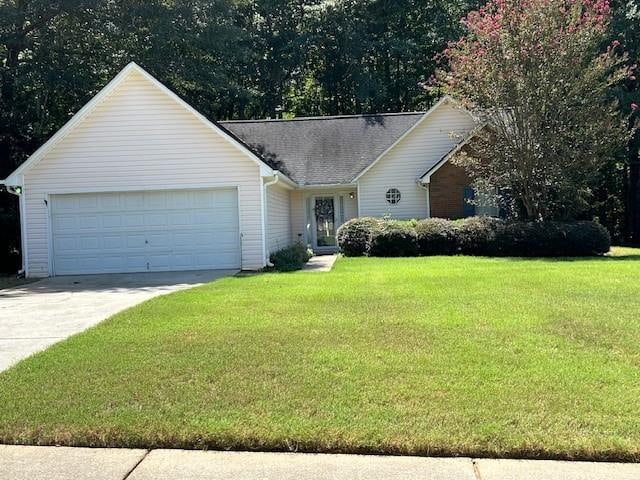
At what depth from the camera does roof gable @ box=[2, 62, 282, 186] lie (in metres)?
16.7

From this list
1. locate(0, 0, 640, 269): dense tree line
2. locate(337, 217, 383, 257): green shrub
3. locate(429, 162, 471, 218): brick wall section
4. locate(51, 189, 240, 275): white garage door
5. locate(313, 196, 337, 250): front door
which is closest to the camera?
locate(51, 189, 240, 275): white garage door

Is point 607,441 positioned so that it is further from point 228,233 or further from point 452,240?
point 452,240

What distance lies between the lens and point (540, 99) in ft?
62.2

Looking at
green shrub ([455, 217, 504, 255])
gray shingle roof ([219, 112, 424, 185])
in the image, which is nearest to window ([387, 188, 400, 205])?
gray shingle roof ([219, 112, 424, 185])

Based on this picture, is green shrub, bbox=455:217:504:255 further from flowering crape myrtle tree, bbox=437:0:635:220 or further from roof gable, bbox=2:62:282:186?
roof gable, bbox=2:62:282:186

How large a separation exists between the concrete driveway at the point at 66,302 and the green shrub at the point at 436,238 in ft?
21.5

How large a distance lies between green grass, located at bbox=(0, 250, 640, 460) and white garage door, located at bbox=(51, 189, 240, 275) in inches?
303

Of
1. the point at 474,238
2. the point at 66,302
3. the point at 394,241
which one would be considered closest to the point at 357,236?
the point at 394,241

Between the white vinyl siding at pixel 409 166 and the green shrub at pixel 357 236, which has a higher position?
the white vinyl siding at pixel 409 166

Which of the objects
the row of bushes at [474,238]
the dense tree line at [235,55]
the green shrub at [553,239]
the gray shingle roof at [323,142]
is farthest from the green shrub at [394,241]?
the dense tree line at [235,55]

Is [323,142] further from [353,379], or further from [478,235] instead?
[353,379]

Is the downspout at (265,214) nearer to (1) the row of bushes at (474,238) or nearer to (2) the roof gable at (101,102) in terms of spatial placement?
(2) the roof gable at (101,102)

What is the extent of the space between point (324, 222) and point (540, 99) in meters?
9.47

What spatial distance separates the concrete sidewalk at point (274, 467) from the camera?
394cm
